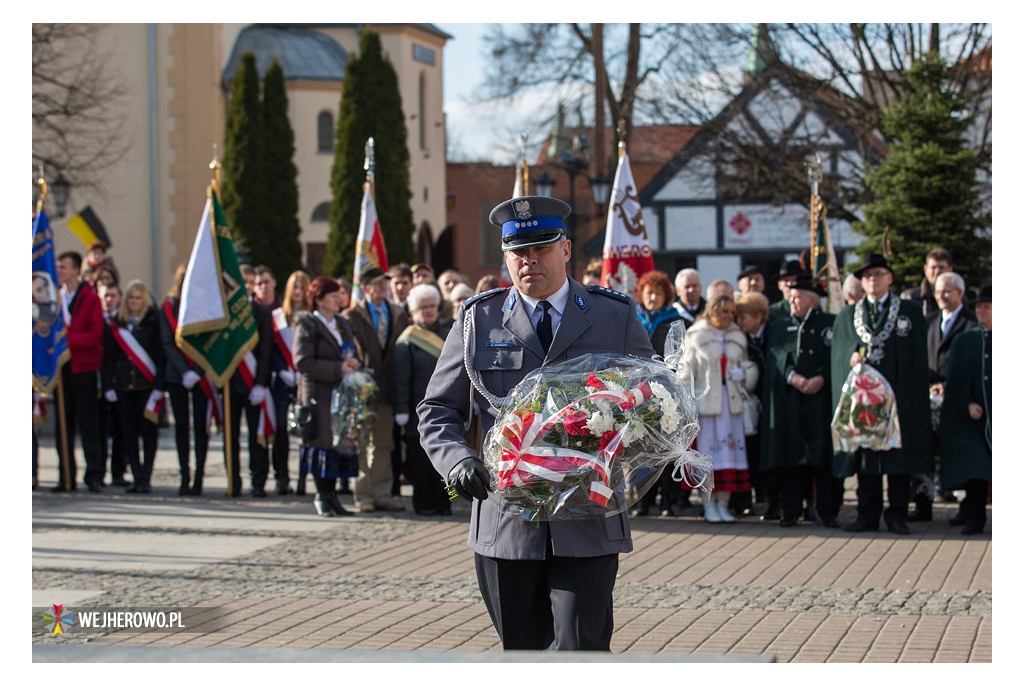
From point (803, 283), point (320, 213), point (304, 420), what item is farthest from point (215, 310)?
point (320, 213)

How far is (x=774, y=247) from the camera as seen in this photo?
31.2 metres

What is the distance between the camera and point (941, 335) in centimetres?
1205

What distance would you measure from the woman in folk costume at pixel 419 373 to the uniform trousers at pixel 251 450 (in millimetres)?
1862

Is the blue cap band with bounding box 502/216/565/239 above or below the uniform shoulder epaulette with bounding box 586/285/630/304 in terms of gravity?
above

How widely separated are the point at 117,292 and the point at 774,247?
1995 centimetres

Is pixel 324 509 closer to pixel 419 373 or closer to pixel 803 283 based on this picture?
pixel 419 373

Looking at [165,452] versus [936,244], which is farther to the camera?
[165,452]

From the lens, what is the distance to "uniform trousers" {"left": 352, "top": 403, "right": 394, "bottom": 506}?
12.2 metres

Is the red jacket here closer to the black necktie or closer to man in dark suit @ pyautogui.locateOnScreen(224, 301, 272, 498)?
man in dark suit @ pyautogui.locateOnScreen(224, 301, 272, 498)

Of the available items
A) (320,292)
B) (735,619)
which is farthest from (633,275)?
(735,619)

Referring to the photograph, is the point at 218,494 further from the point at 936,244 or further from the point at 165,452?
the point at 936,244

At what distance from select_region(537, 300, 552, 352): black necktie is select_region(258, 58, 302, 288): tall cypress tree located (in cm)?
3605

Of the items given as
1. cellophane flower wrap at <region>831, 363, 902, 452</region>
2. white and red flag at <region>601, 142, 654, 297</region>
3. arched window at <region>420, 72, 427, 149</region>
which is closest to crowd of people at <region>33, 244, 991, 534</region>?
cellophane flower wrap at <region>831, 363, 902, 452</region>

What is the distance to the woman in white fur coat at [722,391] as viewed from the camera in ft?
37.6
